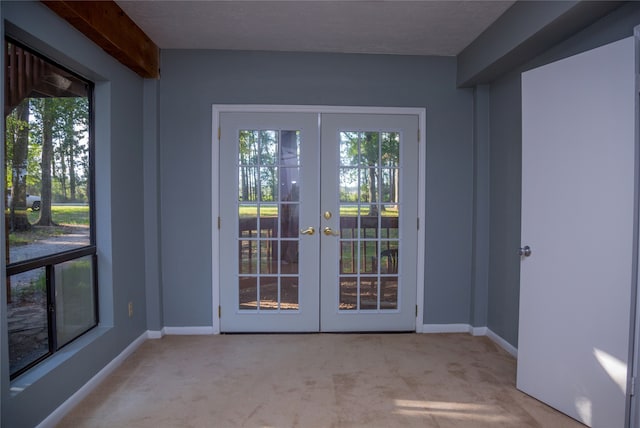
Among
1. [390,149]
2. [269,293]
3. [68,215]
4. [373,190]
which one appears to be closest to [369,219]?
[373,190]

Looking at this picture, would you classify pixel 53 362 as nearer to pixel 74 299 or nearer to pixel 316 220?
pixel 74 299

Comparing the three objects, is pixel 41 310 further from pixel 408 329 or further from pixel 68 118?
pixel 408 329

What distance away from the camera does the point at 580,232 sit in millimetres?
2221

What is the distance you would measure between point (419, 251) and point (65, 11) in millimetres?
3099

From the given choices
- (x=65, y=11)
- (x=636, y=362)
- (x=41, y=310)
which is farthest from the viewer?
(x=41, y=310)

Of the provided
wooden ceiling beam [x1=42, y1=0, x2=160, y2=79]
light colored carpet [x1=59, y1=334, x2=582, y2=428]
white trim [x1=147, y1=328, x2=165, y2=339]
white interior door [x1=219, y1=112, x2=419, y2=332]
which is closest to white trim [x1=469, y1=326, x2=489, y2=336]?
light colored carpet [x1=59, y1=334, x2=582, y2=428]

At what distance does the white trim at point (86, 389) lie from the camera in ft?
7.14

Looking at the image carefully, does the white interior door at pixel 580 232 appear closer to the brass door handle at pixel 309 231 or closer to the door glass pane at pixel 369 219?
the door glass pane at pixel 369 219

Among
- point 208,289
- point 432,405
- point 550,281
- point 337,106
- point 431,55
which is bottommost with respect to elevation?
point 432,405

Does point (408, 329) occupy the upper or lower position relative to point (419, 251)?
lower

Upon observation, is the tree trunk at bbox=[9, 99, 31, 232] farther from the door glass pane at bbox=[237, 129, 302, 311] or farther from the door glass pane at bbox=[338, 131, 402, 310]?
the door glass pane at bbox=[338, 131, 402, 310]

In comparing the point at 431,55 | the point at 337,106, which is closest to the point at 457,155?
the point at 431,55

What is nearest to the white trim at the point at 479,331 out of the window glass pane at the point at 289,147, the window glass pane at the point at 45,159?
the window glass pane at the point at 289,147

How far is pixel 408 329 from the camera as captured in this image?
147 inches
